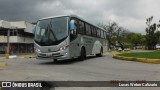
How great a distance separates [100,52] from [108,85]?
19549 millimetres

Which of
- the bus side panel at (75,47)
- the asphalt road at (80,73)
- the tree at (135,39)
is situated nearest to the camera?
the asphalt road at (80,73)

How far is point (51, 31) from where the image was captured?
677 inches

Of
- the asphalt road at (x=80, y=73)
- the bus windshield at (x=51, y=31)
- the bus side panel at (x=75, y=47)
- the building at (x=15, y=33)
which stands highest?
the building at (x=15, y=33)

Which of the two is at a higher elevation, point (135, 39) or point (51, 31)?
point (135, 39)

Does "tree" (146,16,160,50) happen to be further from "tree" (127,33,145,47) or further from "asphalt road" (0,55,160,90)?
"asphalt road" (0,55,160,90)

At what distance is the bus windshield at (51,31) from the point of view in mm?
17031

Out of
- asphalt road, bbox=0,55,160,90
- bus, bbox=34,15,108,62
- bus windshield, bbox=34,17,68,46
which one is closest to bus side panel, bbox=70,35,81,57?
bus, bbox=34,15,108,62

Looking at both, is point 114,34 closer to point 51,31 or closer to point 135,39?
point 135,39

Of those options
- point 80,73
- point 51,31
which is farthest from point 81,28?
point 80,73

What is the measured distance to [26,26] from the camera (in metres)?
65.8

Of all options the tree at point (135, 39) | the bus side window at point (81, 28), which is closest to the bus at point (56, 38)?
the bus side window at point (81, 28)

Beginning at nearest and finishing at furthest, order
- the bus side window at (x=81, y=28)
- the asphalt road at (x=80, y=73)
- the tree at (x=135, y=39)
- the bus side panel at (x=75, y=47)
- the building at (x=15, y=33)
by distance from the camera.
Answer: the asphalt road at (x=80, y=73)
the bus side panel at (x=75, y=47)
the bus side window at (x=81, y=28)
the building at (x=15, y=33)
the tree at (x=135, y=39)

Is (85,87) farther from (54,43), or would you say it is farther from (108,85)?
(54,43)

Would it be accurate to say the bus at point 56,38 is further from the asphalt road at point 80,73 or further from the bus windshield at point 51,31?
the asphalt road at point 80,73
